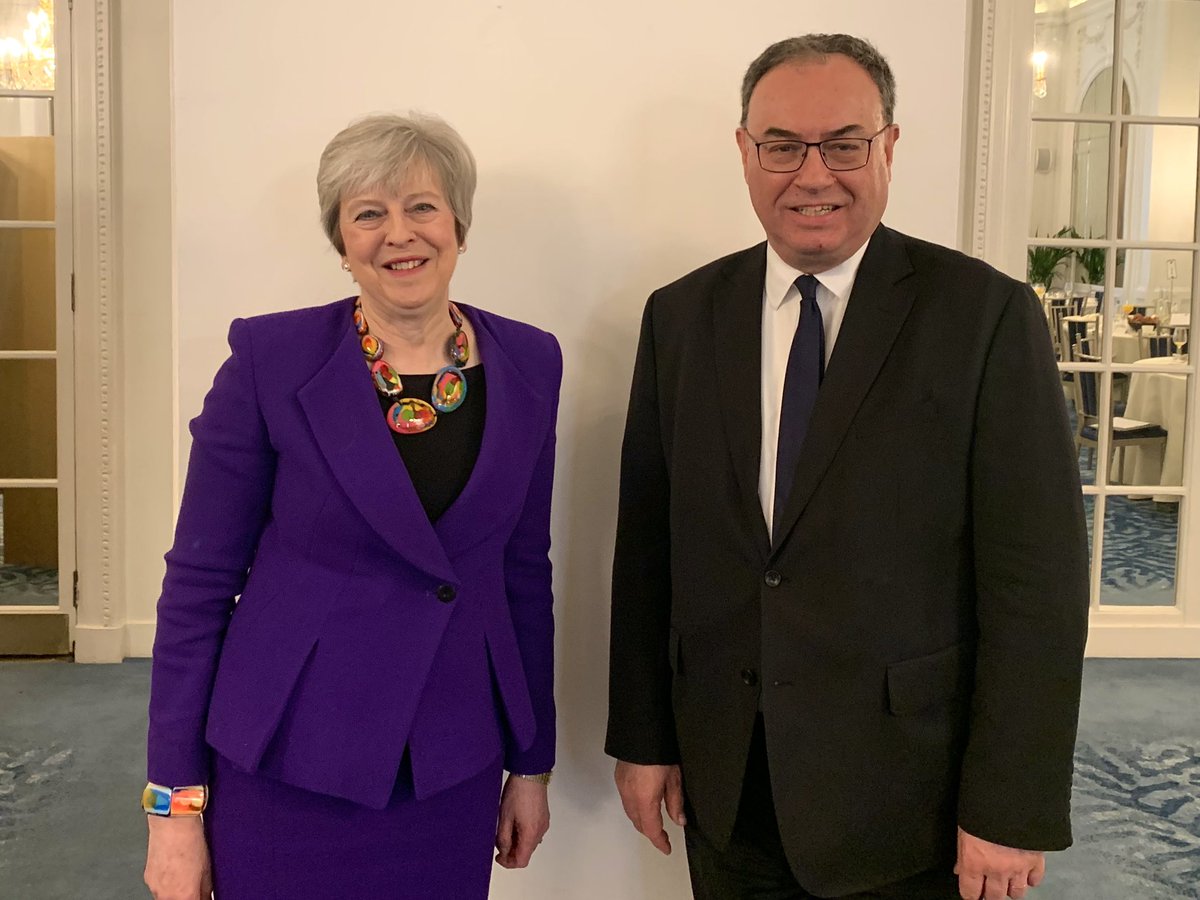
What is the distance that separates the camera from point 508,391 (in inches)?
56.2

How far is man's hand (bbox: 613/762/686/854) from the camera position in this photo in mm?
1566

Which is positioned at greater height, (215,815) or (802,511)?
(802,511)

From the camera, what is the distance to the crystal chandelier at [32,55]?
13.9 feet

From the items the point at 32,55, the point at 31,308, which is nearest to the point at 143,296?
the point at 31,308

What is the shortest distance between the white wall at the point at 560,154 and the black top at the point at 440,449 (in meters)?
0.49

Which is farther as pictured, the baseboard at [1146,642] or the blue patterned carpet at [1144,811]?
the baseboard at [1146,642]

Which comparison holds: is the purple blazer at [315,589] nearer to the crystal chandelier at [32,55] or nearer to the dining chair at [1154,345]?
the crystal chandelier at [32,55]

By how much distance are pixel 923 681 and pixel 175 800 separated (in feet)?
3.06

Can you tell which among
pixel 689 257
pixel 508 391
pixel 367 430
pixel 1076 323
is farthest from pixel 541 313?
pixel 1076 323

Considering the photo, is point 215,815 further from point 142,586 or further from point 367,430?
point 142,586

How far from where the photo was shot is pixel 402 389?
1.38 m

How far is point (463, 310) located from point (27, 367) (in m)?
3.61

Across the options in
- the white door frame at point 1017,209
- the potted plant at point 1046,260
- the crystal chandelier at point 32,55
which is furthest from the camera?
the potted plant at point 1046,260

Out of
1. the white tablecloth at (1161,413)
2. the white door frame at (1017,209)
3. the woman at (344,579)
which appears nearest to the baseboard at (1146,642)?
the white door frame at (1017,209)
